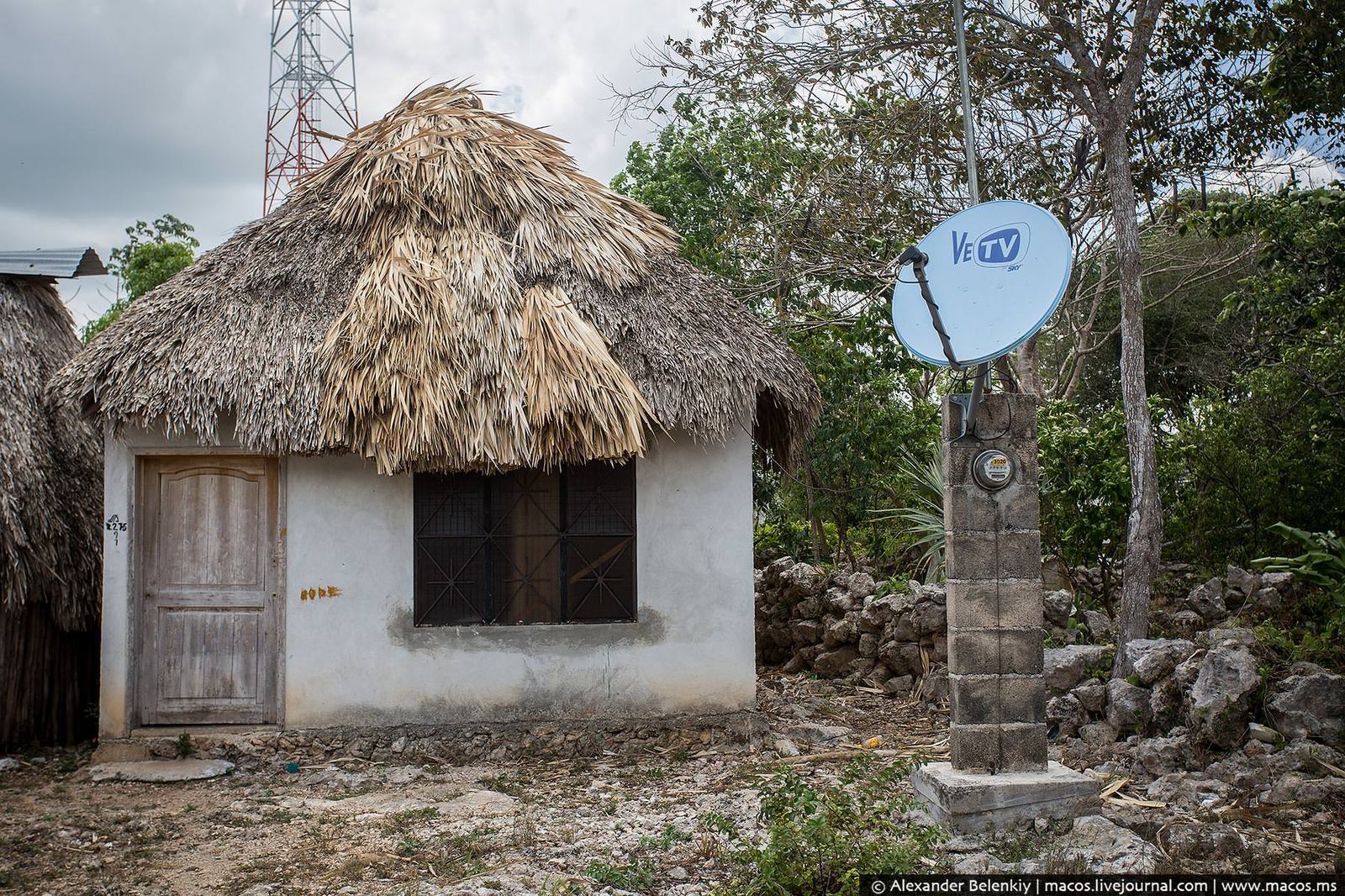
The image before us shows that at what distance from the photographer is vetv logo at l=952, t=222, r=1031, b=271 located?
179 inches

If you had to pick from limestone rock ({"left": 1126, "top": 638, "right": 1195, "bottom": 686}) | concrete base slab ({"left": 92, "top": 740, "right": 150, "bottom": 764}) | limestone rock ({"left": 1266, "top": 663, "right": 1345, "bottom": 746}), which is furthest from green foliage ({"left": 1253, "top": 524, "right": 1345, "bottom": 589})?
concrete base slab ({"left": 92, "top": 740, "right": 150, "bottom": 764})

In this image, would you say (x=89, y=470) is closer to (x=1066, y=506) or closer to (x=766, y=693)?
(x=766, y=693)

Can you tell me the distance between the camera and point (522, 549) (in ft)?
23.0

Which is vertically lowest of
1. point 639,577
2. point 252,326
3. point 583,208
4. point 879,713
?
point 879,713

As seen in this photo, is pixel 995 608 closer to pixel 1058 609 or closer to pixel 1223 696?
pixel 1223 696

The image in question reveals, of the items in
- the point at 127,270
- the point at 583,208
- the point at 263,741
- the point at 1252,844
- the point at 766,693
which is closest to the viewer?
the point at 1252,844

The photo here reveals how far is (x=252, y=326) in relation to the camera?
689cm

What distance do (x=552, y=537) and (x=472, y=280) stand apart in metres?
1.82

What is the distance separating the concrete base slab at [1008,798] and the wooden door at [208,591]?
455 centimetres

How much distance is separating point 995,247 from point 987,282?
6.4 inches

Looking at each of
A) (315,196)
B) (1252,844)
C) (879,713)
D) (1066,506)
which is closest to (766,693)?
(879,713)

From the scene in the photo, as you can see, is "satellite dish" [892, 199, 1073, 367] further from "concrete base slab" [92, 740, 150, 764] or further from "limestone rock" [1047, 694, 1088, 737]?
"concrete base slab" [92, 740, 150, 764]

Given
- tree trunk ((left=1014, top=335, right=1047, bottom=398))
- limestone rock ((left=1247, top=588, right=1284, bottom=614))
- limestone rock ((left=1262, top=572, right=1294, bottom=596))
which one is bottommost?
limestone rock ((left=1247, top=588, right=1284, bottom=614))

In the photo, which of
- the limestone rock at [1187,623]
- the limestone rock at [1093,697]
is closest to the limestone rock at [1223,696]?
the limestone rock at [1093,697]
